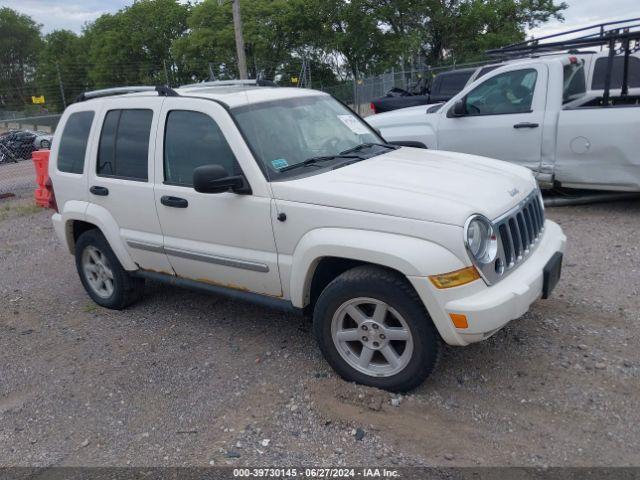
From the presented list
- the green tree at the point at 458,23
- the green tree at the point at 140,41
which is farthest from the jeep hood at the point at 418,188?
the green tree at the point at 140,41

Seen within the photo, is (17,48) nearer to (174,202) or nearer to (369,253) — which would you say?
(174,202)

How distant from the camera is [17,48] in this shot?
77.2 meters

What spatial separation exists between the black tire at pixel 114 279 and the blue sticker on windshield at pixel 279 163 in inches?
75.5

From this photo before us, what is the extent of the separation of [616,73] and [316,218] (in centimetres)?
785

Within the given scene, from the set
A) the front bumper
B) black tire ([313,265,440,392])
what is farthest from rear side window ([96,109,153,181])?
the front bumper

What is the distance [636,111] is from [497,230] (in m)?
4.27

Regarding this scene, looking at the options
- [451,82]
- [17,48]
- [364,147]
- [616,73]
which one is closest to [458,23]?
[451,82]

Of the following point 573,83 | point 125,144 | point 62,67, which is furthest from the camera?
point 62,67

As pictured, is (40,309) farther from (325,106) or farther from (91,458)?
(325,106)

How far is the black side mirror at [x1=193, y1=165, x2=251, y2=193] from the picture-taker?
358cm

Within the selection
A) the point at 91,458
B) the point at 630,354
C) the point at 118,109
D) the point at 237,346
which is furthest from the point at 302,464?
the point at 118,109

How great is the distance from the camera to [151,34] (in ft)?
172

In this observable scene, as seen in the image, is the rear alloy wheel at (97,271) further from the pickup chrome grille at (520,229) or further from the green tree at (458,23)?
the green tree at (458,23)

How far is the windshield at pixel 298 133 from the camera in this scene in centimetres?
387
